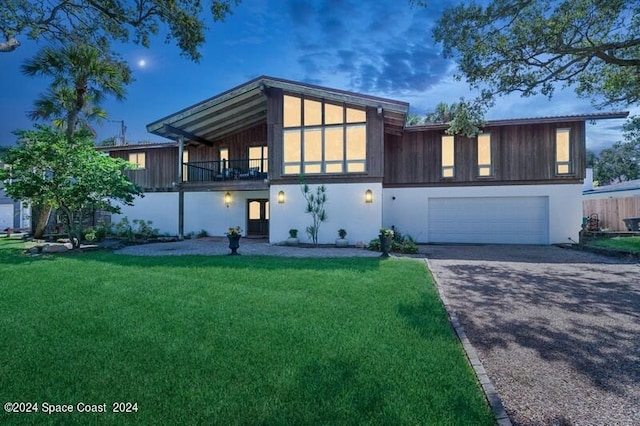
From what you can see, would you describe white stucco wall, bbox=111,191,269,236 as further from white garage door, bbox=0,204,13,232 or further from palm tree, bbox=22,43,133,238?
white garage door, bbox=0,204,13,232

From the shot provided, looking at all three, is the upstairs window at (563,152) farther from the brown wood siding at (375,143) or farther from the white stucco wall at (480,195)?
the brown wood siding at (375,143)

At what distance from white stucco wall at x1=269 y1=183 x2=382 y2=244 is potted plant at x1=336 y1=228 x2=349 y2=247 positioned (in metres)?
0.17

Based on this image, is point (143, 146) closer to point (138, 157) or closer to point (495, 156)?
point (138, 157)

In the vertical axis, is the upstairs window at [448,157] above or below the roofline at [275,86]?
below

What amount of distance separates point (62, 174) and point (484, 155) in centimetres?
1719

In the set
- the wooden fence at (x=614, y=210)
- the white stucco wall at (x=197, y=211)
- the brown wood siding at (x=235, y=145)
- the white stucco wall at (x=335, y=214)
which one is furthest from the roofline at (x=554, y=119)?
the white stucco wall at (x=197, y=211)

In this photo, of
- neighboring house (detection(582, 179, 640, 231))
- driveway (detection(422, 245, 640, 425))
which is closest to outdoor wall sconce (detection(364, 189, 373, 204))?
driveway (detection(422, 245, 640, 425))

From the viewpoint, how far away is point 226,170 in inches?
648

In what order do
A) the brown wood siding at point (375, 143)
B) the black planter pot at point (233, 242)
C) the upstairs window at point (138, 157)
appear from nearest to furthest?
1. the black planter pot at point (233, 242)
2. the brown wood siding at point (375, 143)
3. the upstairs window at point (138, 157)

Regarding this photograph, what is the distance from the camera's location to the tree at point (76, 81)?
503 inches

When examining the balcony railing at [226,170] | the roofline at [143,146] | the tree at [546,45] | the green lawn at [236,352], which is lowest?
the green lawn at [236,352]

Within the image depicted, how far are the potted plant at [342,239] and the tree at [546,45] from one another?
7.03m

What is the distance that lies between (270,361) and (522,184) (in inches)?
615

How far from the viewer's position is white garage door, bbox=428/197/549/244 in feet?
49.9
